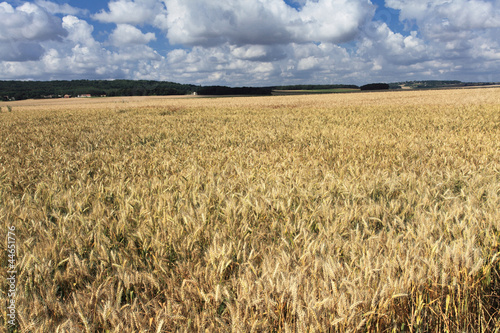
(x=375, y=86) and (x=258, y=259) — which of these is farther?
(x=375, y=86)

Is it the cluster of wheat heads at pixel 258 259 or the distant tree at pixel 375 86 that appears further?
the distant tree at pixel 375 86

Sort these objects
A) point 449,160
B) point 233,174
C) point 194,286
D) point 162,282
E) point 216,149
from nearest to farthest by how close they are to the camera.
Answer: point 194,286 → point 162,282 → point 233,174 → point 449,160 → point 216,149

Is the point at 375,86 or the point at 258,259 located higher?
the point at 375,86

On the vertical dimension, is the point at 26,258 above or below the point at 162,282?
above

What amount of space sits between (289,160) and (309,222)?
2.22m

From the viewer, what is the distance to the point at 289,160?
4.41 metres

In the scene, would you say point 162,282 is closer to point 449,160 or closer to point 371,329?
point 371,329

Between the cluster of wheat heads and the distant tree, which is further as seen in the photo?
the distant tree

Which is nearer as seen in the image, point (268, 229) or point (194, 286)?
point (194, 286)

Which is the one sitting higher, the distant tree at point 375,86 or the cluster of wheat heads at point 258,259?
the distant tree at point 375,86

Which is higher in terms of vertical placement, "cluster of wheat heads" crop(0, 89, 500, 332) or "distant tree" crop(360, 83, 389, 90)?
"distant tree" crop(360, 83, 389, 90)

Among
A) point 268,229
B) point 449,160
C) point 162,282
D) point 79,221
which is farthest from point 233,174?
point 449,160

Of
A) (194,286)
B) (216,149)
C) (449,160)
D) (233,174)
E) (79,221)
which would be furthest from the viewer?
(216,149)

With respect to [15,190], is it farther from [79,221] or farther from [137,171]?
[79,221]
